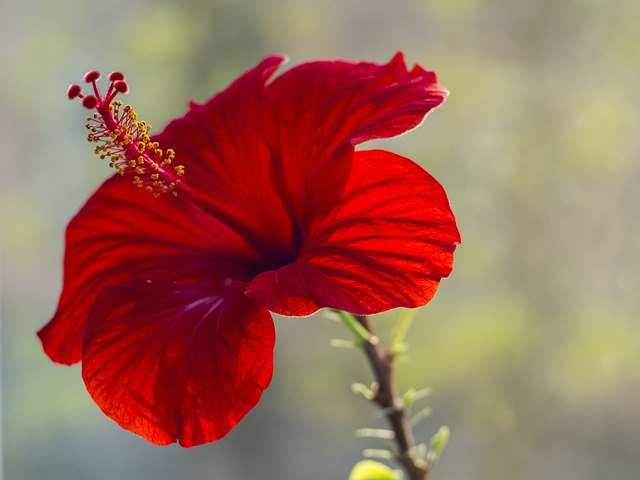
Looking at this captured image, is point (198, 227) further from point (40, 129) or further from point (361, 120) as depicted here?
point (40, 129)

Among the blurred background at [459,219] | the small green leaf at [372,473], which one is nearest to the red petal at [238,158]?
the small green leaf at [372,473]

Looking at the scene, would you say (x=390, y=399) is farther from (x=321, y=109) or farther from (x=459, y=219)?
(x=459, y=219)

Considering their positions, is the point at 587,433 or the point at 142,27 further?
the point at 142,27

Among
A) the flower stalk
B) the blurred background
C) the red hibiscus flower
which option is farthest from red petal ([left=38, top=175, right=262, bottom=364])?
the blurred background

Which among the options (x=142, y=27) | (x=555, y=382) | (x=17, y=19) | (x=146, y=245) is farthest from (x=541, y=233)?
(x=17, y=19)

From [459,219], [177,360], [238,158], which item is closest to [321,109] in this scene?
[238,158]

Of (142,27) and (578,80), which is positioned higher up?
(142,27)
